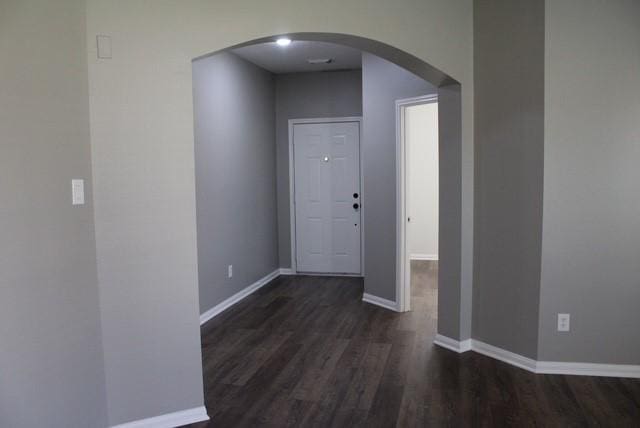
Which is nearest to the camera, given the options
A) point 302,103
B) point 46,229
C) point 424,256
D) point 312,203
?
point 46,229

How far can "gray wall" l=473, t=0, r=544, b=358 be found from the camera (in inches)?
129

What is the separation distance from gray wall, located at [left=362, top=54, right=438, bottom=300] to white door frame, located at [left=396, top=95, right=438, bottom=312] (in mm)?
56

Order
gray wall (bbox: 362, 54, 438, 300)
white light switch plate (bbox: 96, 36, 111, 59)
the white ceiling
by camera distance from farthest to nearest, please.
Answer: the white ceiling → gray wall (bbox: 362, 54, 438, 300) → white light switch plate (bbox: 96, 36, 111, 59)

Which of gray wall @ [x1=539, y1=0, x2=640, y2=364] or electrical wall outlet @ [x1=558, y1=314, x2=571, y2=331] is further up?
gray wall @ [x1=539, y1=0, x2=640, y2=364]

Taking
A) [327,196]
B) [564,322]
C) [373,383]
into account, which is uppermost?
[327,196]

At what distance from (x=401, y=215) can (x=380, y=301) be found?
95cm

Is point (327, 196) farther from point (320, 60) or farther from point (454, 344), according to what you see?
point (454, 344)

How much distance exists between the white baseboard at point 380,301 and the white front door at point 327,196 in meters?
1.24

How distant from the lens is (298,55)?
Result: 5.42 meters

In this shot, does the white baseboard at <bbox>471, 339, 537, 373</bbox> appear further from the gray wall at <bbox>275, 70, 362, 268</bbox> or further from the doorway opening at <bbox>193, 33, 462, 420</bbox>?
the gray wall at <bbox>275, 70, 362, 268</bbox>

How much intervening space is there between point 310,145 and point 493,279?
347 centimetres

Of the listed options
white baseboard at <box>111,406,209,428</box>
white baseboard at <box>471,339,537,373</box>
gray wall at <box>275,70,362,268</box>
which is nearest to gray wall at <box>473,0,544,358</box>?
white baseboard at <box>471,339,537,373</box>

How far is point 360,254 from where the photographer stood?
21.2 ft

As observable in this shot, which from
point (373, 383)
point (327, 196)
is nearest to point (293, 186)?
point (327, 196)
